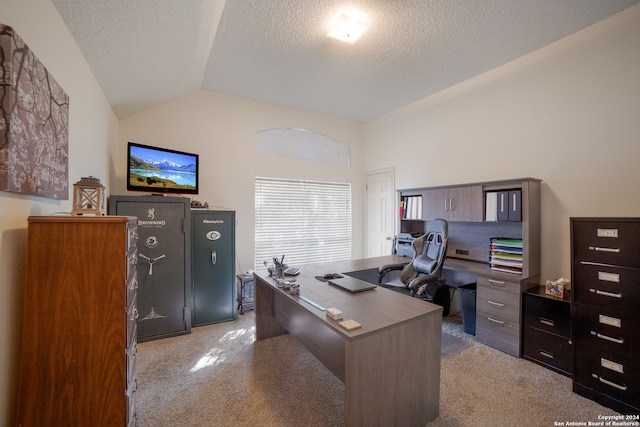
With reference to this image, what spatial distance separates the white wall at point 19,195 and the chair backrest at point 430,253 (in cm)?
289

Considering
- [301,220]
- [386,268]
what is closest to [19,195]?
[386,268]

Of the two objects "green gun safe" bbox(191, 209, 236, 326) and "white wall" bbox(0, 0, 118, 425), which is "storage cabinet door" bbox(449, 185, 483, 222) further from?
"white wall" bbox(0, 0, 118, 425)

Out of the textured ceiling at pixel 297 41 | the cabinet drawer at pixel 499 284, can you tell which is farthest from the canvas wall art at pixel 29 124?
the cabinet drawer at pixel 499 284

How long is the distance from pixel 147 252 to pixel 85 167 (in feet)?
3.68

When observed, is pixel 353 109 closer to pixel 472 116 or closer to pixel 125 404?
pixel 472 116

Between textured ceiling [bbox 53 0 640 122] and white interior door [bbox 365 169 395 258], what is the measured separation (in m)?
1.60

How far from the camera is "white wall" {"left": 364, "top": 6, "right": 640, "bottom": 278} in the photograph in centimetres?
227

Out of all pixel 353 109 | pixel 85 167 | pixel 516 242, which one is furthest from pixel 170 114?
pixel 516 242

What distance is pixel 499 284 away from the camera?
2615mm

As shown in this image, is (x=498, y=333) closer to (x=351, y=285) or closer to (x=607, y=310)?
(x=607, y=310)

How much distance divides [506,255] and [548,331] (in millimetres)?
754

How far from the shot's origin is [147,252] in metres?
2.77

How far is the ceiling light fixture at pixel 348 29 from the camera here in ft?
7.48

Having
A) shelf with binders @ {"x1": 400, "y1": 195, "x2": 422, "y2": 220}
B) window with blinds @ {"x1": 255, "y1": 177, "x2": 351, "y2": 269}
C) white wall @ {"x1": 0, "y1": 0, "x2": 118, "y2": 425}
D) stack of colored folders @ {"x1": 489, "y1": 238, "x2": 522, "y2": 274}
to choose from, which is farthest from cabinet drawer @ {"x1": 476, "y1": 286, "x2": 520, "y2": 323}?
white wall @ {"x1": 0, "y1": 0, "x2": 118, "y2": 425}
